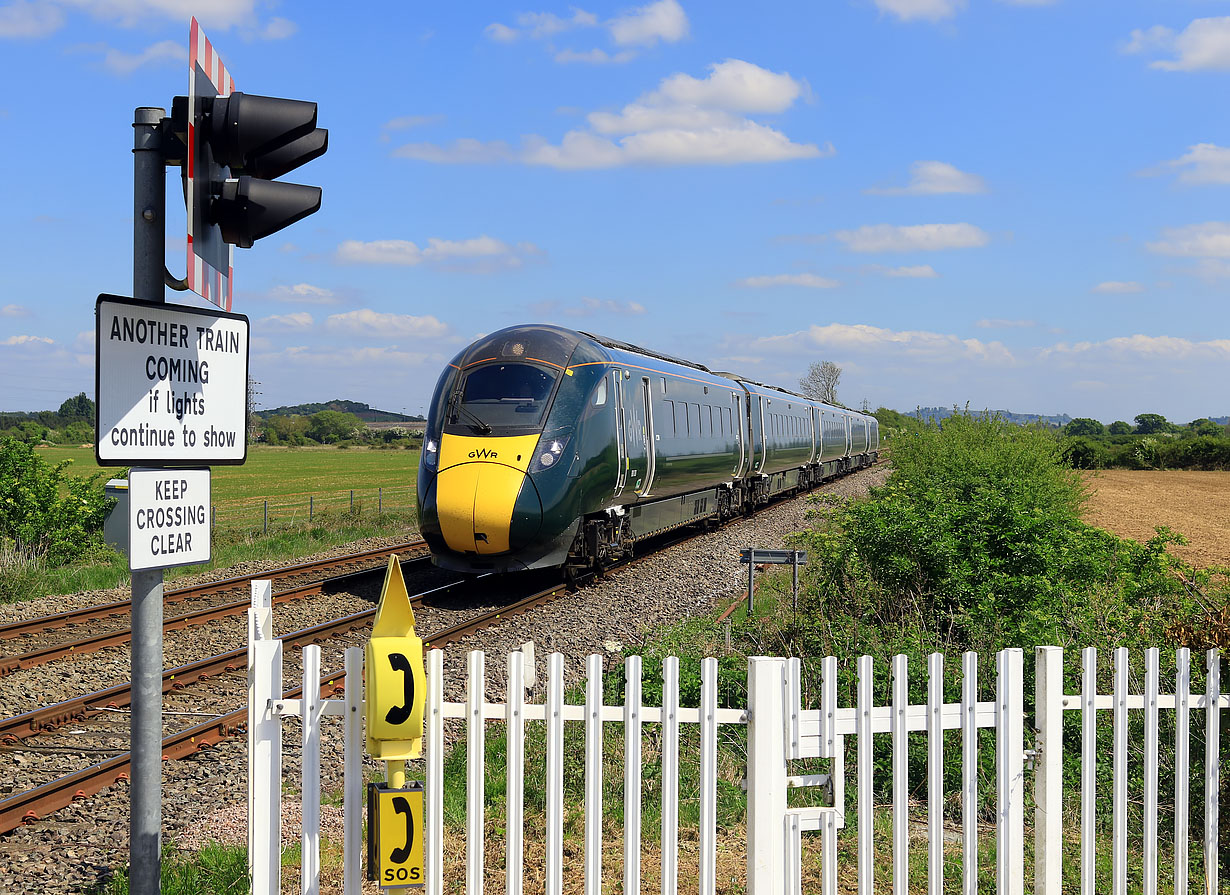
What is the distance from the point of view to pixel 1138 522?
2658 cm

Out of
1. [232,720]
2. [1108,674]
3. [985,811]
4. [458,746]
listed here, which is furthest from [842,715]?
[232,720]

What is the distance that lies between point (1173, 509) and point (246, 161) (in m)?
34.6

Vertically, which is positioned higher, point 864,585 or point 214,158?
point 214,158

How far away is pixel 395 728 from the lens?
359 cm

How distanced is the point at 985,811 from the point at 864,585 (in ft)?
14.4

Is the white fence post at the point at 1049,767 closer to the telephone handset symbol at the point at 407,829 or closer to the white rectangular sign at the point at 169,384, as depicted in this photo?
the telephone handset symbol at the point at 407,829

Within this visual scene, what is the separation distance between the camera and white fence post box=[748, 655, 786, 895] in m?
3.80

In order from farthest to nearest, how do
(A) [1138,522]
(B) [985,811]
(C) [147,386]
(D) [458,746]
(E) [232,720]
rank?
1. (A) [1138,522]
2. (E) [232,720]
3. (D) [458,746]
4. (B) [985,811]
5. (C) [147,386]

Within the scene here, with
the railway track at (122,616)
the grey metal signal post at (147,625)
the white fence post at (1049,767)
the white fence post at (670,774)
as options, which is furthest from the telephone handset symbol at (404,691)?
the railway track at (122,616)

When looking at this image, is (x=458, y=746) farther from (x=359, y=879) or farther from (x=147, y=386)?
(x=147, y=386)

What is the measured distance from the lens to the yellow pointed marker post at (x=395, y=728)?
11.7ft

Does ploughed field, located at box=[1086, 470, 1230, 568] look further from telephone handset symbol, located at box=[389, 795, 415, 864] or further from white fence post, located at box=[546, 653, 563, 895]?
telephone handset symbol, located at box=[389, 795, 415, 864]

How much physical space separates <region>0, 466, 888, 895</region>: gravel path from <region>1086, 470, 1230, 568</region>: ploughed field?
27.1 ft

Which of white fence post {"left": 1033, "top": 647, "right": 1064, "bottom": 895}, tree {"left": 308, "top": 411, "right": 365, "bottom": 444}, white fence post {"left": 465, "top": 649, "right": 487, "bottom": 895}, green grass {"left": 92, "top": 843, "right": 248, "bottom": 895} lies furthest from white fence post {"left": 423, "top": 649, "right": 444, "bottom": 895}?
tree {"left": 308, "top": 411, "right": 365, "bottom": 444}
